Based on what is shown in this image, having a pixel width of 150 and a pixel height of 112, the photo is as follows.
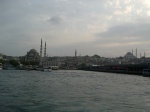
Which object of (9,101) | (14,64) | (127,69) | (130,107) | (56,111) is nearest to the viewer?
(56,111)

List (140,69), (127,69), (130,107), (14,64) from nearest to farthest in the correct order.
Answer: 1. (130,107)
2. (140,69)
3. (127,69)
4. (14,64)

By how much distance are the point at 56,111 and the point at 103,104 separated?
437 cm

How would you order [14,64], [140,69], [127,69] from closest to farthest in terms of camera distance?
[140,69] < [127,69] < [14,64]

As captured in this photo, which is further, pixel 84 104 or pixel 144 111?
pixel 84 104

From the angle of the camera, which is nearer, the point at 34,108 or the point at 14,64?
the point at 34,108

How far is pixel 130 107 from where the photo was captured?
19.4 meters

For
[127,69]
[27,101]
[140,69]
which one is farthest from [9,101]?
[127,69]

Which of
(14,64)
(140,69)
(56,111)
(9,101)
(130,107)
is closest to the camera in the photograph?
(56,111)

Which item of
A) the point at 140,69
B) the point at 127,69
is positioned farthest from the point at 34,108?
the point at 127,69

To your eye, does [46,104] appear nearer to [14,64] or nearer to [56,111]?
[56,111]

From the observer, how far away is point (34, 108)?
18031 mm

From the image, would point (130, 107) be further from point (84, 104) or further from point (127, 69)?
point (127, 69)

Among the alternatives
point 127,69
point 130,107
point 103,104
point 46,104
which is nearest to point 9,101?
point 46,104

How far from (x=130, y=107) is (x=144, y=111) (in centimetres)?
140
